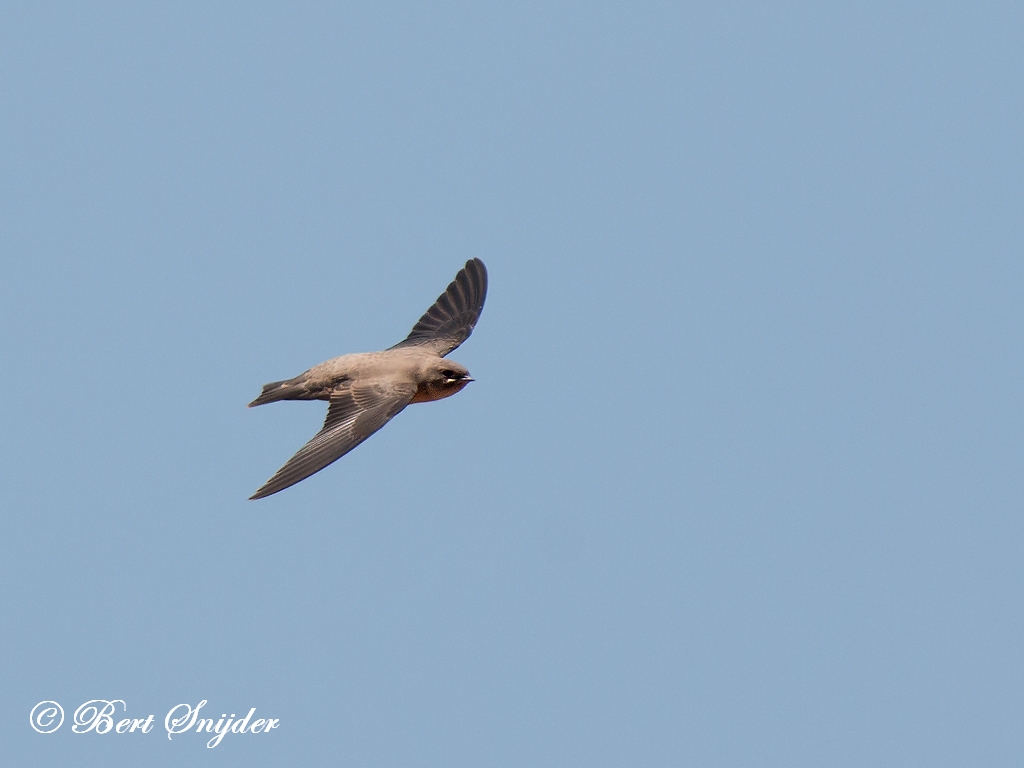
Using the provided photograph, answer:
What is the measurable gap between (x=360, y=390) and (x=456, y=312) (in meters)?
2.32

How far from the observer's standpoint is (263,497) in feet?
35.0

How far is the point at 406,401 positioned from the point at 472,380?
85cm

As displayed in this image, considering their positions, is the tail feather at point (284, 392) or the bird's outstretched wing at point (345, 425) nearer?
the bird's outstretched wing at point (345, 425)

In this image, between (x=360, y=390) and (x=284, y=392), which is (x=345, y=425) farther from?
(x=284, y=392)

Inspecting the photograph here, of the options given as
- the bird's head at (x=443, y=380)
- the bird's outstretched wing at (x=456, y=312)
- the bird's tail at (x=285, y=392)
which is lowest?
the bird's head at (x=443, y=380)

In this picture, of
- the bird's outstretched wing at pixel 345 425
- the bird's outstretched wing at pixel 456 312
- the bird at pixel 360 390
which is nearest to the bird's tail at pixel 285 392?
the bird at pixel 360 390

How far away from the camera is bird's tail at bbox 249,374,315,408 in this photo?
12.4 metres

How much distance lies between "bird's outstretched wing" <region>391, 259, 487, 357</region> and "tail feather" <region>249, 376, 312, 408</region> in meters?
1.48

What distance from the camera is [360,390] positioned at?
39.7ft

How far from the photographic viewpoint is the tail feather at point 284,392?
490 inches

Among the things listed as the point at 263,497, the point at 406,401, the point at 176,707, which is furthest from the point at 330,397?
the point at 176,707

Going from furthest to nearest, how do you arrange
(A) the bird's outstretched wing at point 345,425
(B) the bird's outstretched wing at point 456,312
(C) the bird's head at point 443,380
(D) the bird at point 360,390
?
(B) the bird's outstretched wing at point 456,312 < (C) the bird's head at point 443,380 < (D) the bird at point 360,390 < (A) the bird's outstretched wing at point 345,425

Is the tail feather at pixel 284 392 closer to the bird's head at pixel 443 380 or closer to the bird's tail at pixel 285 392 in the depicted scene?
the bird's tail at pixel 285 392

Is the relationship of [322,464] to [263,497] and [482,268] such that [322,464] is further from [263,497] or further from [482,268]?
[482,268]
